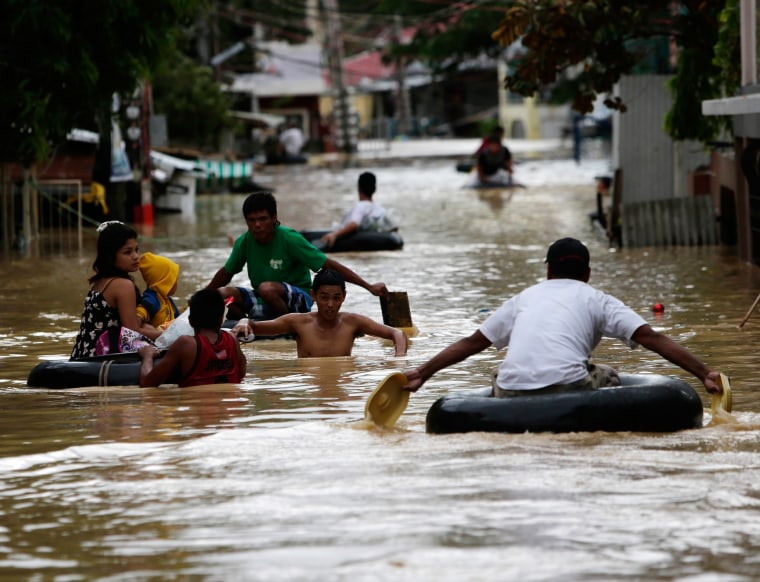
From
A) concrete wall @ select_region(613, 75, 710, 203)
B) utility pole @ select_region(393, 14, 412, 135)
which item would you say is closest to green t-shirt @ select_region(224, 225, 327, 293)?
concrete wall @ select_region(613, 75, 710, 203)

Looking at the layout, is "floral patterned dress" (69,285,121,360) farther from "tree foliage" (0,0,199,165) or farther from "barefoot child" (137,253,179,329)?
"tree foliage" (0,0,199,165)

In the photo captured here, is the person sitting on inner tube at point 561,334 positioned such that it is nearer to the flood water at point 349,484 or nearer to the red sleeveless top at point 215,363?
the flood water at point 349,484

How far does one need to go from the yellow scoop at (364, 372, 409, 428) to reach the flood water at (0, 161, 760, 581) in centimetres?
12

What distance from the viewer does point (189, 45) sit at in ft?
165

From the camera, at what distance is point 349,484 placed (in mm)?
7211

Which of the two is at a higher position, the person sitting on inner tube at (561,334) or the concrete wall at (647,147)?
the concrete wall at (647,147)

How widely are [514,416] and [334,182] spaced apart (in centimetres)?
3293

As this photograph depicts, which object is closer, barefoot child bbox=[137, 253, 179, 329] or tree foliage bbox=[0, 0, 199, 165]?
barefoot child bbox=[137, 253, 179, 329]

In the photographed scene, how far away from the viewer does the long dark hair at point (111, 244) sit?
1038cm

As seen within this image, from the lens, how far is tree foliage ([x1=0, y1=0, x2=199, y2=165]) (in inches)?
821

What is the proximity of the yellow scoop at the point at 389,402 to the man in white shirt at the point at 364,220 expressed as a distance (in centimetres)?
1181

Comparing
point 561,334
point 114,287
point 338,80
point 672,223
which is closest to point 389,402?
point 561,334

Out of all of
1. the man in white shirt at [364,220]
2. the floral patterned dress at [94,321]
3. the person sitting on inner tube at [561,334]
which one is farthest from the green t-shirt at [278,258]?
the man in white shirt at [364,220]

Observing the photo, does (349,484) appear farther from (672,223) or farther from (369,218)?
(672,223)
